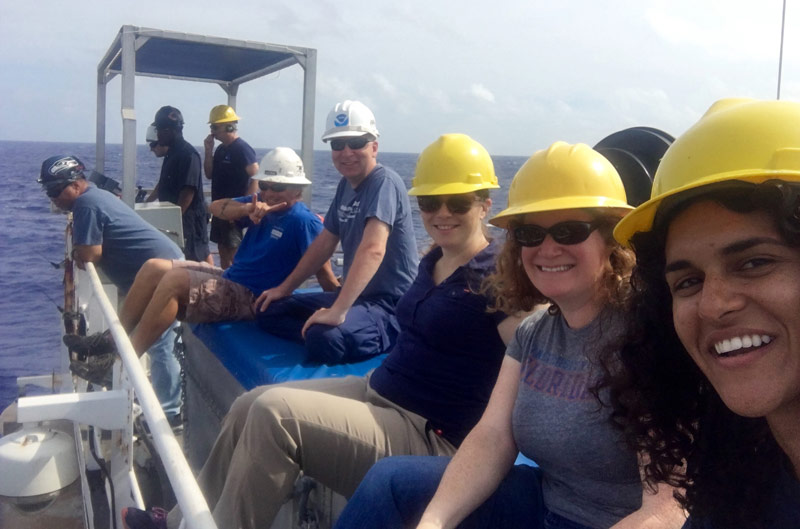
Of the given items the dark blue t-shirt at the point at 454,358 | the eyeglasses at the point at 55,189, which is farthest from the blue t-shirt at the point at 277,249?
the dark blue t-shirt at the point at 454,358

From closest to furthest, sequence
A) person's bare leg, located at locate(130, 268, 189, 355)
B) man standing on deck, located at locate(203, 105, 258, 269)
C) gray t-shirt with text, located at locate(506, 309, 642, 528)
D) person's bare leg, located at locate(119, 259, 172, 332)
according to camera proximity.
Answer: gray t-shirt with text, located at locate(506, 309, 642, 528)
person's bare leg, located at locate(130, 268, 189, 355)
person's bare leg, located at locate(119, 259, 172, 332)
man standing on deck, located at locate(203, 105, 258, 269)

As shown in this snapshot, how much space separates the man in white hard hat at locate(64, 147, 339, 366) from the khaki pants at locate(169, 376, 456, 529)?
1.74 metres

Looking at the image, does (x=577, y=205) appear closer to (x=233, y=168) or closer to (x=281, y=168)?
(x=281, y=168)

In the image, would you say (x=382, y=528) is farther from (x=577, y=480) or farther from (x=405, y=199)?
(x=405, y=199)

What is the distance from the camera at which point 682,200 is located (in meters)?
1.15

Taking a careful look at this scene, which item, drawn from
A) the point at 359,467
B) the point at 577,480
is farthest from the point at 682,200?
the point at 359,467

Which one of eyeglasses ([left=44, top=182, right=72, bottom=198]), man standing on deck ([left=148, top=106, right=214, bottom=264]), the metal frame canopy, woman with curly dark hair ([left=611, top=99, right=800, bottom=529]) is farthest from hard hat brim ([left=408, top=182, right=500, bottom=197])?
man standing on deck ([left=148, top=106, right=214, bottom=264])

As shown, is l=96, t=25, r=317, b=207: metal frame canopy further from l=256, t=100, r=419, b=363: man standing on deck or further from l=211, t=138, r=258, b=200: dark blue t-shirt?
l=256, t=100, r=419, b=363: man standing on deck

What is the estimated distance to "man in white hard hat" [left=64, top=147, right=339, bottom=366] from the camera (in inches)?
163

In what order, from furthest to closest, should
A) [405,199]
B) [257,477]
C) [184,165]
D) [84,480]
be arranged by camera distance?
[184,165] → [405,199] → [84,480] → [257,477]

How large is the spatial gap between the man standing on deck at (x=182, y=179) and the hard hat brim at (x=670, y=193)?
5.60m

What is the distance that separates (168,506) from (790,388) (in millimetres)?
3867

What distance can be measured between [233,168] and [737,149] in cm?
578

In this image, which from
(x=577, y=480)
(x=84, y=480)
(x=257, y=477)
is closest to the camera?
(x=577, y=480)
